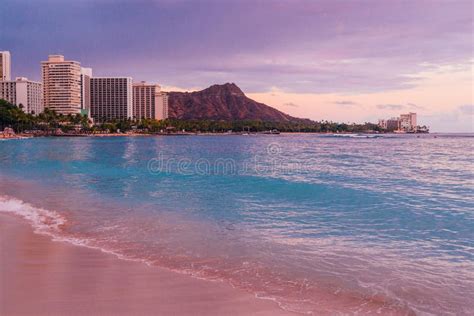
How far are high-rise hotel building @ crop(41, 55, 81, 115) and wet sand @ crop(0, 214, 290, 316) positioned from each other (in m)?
188

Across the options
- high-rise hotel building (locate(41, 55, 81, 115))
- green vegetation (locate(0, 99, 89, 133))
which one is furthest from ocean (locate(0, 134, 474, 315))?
high-rise hotel building (locate(41, 55, 81, 115))

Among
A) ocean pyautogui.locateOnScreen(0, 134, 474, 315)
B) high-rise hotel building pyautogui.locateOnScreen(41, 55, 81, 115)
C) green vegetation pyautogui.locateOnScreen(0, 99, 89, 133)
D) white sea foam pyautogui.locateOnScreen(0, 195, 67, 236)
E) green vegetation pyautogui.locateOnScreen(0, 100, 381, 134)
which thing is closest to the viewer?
ocean pyautogui.locateOnScreen(0, 134, 474, 315)

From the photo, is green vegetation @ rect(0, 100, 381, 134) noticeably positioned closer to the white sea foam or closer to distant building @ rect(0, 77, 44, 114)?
distant building @ rect(0, 77, 44, 114)

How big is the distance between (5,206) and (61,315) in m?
9.41

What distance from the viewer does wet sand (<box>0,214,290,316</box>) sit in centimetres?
499

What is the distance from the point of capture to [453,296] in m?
5.78

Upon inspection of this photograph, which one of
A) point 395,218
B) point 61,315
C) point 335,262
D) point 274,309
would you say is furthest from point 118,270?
point 395,218

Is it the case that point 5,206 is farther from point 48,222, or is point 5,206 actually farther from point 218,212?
point 218,212

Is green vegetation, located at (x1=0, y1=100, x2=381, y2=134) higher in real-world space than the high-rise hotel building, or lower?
lower

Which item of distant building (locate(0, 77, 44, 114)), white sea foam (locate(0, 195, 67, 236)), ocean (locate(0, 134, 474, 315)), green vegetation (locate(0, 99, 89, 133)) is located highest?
distant building (locate(0, 77, 44, 114))

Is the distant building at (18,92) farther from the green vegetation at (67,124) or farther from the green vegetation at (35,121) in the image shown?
the green vegetation at (35,121)

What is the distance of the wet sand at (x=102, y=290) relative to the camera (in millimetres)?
4988

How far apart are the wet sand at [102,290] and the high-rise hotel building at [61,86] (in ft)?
617

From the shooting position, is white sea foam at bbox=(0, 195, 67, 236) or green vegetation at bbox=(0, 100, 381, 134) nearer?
white sea foam at bbox=(0, 195, 67, 236)
